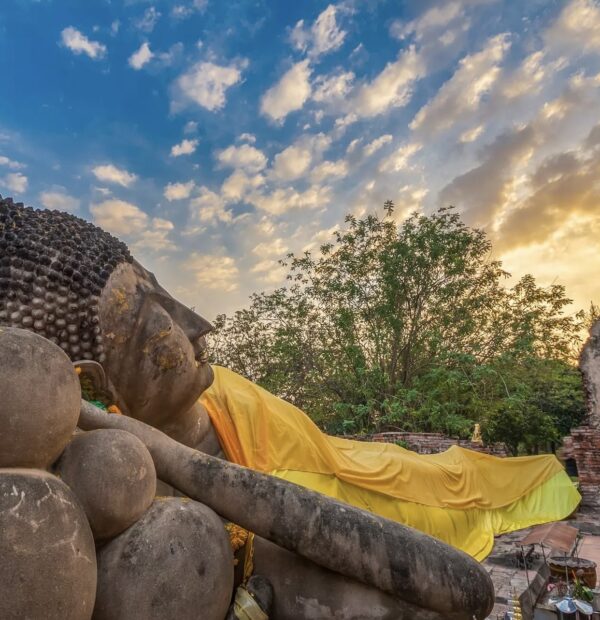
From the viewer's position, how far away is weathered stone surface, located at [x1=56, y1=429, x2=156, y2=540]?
4.04 ft

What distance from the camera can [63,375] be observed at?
4.00ft

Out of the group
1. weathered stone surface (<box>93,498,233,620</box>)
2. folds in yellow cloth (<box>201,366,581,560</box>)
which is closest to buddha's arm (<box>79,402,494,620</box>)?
weathered stone surface (<box>93,498,233,620</box>)

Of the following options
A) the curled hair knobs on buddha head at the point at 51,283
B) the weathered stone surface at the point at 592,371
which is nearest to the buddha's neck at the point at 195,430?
the curled hair knobs on buddha head at the point at 51,283

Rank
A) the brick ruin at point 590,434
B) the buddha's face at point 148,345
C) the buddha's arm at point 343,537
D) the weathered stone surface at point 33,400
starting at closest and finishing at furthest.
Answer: the weathered stone surface at point 33,400 < the buddha's arm at point 343,537 < the buddha's face at point 148,345 < the brick ruin at point 590,434

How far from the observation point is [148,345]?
1899 mm

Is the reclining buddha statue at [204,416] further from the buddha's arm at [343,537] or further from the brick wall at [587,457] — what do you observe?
the brick wall at [587,457]

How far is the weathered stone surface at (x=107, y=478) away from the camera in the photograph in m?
1.23

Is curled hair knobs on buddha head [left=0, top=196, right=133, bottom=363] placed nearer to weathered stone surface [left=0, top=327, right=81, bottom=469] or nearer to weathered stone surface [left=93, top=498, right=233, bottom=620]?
weathered stone surface [left=0, top=327, right=81, bottom=469]

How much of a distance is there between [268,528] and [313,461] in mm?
1654

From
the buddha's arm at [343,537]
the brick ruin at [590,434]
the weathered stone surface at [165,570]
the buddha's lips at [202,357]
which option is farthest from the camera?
the brick ruin at [590,434]

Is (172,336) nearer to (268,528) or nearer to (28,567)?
(268,528)

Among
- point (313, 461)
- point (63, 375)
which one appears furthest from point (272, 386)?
point (63, 375)

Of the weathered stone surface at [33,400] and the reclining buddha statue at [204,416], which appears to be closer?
the weathered stone surface at [33,400]

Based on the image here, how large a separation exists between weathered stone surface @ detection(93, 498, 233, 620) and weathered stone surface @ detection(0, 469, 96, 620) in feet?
0.36
